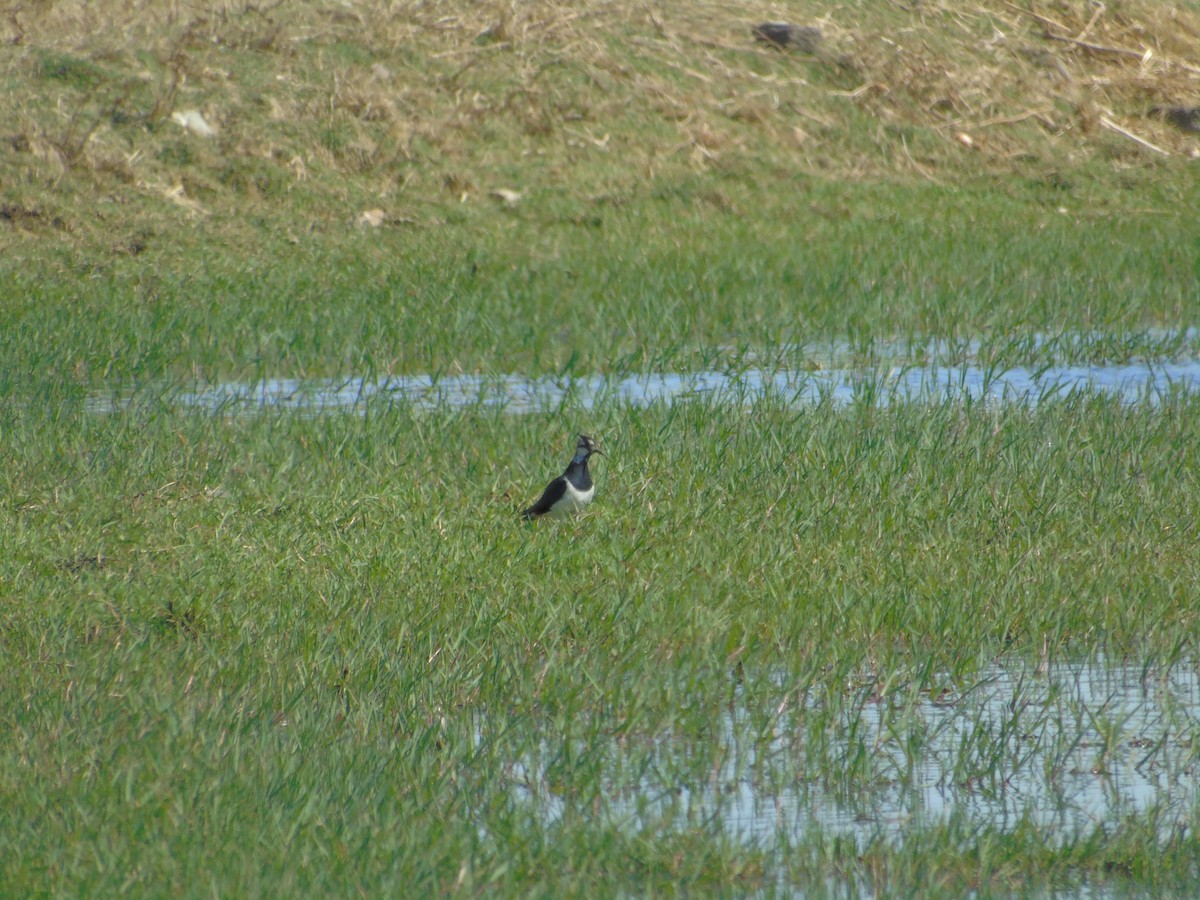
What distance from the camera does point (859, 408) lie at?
8359 mm

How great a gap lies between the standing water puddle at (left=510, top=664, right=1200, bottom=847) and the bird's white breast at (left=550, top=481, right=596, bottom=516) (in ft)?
5.81

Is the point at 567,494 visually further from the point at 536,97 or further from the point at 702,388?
the point at 536,97

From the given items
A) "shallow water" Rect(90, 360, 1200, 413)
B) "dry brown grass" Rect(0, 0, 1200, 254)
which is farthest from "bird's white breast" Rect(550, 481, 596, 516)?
"dry brown grass" Rect(0, 0, 1200, 254)

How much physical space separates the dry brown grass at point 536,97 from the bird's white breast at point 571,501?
6.78m

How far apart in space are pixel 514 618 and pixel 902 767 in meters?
Answer: 1.47

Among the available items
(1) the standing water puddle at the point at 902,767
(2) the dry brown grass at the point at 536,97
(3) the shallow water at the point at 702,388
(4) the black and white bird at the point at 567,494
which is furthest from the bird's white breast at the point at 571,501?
(2) the dry brown grass at the point at 536,97

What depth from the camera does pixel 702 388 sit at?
9.31 m

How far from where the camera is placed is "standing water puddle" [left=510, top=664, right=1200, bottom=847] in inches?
166

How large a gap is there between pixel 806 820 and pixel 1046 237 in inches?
400

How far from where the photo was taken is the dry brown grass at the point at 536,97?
43.6 feet

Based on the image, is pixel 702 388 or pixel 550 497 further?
pixel 702 388

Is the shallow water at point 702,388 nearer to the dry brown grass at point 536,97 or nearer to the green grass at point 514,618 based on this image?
the green grass at point 514,618

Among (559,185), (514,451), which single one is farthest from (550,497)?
(559,185)

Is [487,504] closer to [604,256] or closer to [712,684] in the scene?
[712,684]
